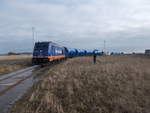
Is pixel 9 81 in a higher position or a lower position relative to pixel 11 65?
lower

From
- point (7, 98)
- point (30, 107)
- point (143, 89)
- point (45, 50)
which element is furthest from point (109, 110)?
point (45, 50)

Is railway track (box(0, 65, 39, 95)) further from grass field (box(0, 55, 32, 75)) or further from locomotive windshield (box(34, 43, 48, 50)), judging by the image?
locomotive windshield (box(34, 43, 48, 50))

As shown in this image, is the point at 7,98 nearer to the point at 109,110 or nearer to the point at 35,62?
the point at 109,110

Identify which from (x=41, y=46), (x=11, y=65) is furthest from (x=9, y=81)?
(x=41, y=46)

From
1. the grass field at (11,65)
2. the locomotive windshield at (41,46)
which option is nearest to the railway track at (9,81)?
the grass field at (11,65)

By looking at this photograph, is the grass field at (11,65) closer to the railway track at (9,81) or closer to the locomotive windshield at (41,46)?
the locomotive windshield at (41,46)

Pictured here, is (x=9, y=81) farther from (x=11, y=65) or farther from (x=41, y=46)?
(x=41, y=46)

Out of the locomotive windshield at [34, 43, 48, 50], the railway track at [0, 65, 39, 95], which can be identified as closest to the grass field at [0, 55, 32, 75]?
the locomotive windshield at [34, 43, 48, 50]

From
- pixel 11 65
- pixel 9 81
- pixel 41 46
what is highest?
pixel 41 46

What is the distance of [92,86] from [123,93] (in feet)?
6.28

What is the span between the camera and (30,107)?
21.7 ft

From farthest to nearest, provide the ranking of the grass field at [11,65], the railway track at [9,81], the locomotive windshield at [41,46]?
the locomotive windshield at [41,46]
the grass field at [11,65]
the railway track at [9,81]

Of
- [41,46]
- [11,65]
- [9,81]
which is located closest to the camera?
[9,81]

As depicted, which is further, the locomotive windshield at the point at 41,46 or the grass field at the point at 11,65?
the locomotive windshield at the point at 41,46
